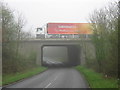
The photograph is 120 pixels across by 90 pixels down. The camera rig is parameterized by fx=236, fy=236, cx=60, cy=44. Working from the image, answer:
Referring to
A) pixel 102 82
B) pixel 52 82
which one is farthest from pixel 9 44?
pixel 102 82

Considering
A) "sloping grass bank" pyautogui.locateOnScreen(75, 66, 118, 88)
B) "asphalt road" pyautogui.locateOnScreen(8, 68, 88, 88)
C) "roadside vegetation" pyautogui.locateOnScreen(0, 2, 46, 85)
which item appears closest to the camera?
"sloping grass bank" pyautogui.locateOnScreen(75, 66, 118, 88)

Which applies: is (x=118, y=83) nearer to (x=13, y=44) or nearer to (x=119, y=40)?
(x=119, y=40)

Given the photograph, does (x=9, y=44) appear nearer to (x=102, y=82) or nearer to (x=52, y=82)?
(x=52, y=82)

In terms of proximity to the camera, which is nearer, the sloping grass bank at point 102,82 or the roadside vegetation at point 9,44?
the sloping grass bank at point 102,82

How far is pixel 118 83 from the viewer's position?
20.2 meters

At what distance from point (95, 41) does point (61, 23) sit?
90.8 ft

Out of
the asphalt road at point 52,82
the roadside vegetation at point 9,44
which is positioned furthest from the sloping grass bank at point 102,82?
the roadside vegetation at point 9,44

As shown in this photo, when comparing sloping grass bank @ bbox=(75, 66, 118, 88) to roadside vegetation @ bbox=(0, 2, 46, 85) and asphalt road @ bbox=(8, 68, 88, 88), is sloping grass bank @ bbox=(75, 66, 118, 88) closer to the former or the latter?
asphalt road @ bbox=(8, 68, 88, 88)

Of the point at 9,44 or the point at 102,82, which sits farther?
the point at 9,44

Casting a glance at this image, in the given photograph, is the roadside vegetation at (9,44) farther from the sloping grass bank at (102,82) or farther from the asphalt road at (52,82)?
the sloping grass bank at (102,82)

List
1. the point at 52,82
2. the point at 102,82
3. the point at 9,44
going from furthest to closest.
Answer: the point at 9,44 → the point at 52,82 → the point at 102,82

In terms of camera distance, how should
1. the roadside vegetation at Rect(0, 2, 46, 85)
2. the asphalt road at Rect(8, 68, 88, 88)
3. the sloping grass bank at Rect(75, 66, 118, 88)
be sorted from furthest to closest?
the roadside vegetation at Rect(0, 2, 46, 85), the asphalt road at Rect(8, 68, 88, 88), the sloping grass bank at Rect(75, 66, 118, 88)

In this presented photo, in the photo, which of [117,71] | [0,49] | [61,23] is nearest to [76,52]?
[61,23]

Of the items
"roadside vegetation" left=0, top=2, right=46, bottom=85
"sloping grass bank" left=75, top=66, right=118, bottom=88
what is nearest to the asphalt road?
"sloping grass bank" left=75, top=66, right=118, bottom=88
